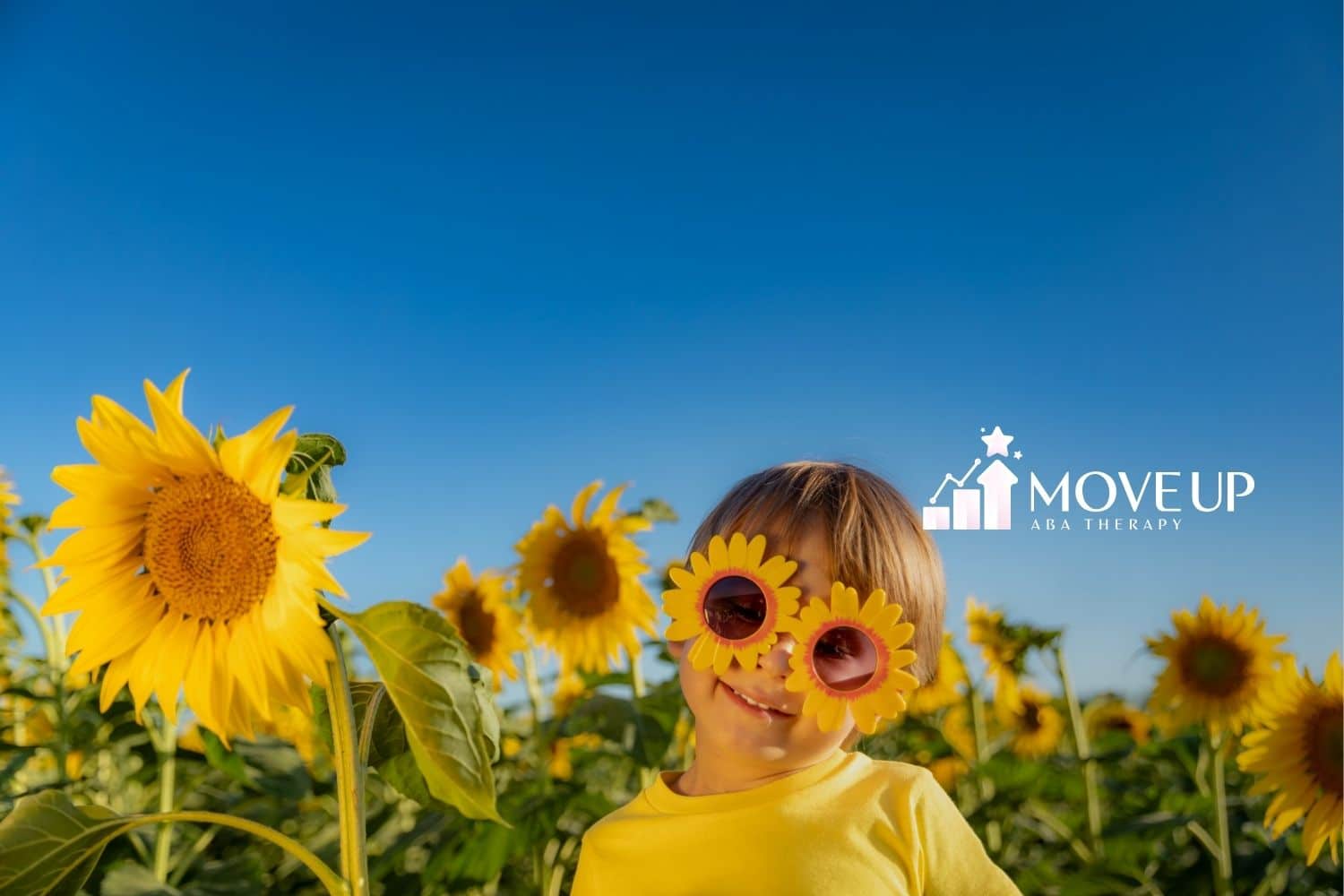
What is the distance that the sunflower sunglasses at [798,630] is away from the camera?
155 centimetres

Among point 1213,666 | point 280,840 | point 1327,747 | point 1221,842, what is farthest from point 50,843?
point 1213,666

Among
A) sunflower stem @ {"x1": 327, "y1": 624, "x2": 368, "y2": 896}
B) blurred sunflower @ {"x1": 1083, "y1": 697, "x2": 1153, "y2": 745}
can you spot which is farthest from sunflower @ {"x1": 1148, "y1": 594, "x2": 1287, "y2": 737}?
sunflower stem @ {"x1": 327, "y1": 624, "x2": 368, "y2": 896}

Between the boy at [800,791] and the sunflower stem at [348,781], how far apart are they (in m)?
0.61

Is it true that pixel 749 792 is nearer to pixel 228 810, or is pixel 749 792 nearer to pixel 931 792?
pixel 931 792

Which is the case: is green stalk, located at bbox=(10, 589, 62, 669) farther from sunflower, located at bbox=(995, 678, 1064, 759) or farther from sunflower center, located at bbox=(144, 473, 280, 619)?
sunflower, located at bbox=(995, 678, 1064, 759)

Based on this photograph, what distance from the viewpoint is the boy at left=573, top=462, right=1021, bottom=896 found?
1598mm

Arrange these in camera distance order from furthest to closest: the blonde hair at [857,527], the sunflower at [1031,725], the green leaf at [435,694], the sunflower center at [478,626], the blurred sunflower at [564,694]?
the sunflower at [1031,725], the blurred sunflower at [564,694], the sunflower center at [478,626], the blonde hair at [857,527], the green leaf at [435,694]

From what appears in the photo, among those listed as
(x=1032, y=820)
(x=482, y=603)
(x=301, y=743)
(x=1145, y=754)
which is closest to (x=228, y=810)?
(x=482, y=603)

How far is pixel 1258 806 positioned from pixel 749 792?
3496 millimetres

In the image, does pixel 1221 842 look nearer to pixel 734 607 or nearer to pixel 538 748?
pixel 538 748

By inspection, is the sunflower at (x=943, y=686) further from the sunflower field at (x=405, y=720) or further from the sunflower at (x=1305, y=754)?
the sunflower at (x=1305, y=754)

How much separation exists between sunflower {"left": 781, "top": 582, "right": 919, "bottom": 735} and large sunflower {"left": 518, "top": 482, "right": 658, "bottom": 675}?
6.66 ft

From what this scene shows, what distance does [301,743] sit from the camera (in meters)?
5.05

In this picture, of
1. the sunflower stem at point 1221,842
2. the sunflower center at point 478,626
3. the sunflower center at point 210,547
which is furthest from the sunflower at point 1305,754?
the sunflower center at point 210,547
